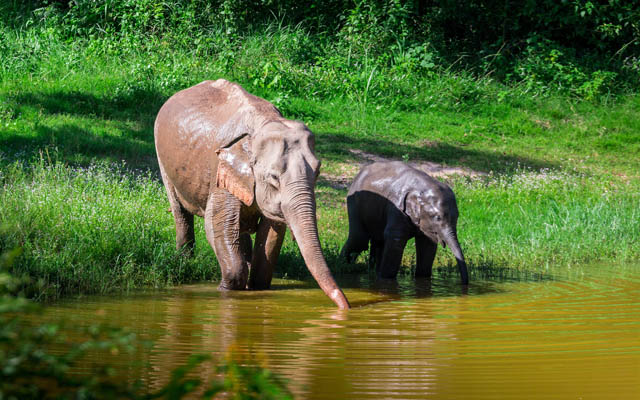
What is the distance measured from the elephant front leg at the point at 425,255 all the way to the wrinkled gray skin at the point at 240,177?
1.79 meters

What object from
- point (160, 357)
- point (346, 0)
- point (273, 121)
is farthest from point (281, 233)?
point (346, 0)

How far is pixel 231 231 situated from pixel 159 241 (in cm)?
134

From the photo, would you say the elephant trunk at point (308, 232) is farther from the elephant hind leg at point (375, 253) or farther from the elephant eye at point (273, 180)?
the elephant hind leg at point (375, 253)

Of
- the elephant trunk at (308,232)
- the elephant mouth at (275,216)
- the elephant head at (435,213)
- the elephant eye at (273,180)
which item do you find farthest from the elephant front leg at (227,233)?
the elephant head at (435,213)

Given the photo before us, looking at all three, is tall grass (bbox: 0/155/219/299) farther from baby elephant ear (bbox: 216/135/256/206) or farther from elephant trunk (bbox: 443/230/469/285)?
elephant trunk (bbox: 443/230/469/285)

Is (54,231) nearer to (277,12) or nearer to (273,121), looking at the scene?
(273,121)

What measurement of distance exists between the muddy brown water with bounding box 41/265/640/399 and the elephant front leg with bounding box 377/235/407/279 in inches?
18.1

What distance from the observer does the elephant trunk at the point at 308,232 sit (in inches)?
230

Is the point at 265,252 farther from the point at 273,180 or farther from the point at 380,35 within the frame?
the point at 380,35

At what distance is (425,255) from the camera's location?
8375 mm

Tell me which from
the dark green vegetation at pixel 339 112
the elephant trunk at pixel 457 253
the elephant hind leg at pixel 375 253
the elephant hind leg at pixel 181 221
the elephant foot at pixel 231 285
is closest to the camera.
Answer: the elephant foot at pixel 231 285

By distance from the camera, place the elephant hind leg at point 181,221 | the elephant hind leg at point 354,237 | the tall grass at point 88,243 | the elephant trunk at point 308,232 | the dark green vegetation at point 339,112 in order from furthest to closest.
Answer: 1. the elephant hind leg at point 354,237
2. the elephant hind leg at point 181,221
3. the dark green vegetation at point 339,112
4. the tall grass at point 88,243
5. the elephant trunk at point 308,232

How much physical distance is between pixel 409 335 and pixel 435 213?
306 centimetres

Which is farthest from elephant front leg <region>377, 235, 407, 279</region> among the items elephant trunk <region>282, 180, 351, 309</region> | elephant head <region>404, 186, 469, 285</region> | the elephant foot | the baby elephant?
elephant trunk <region>282, 180, 351, 309</region>
